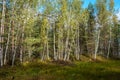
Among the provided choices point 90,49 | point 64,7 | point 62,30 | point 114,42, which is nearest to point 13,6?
point 64,7

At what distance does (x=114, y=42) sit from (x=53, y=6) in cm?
4713

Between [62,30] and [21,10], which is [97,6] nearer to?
[62,30]

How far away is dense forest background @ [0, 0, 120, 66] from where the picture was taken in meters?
37.6

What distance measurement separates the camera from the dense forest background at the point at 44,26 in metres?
37.6

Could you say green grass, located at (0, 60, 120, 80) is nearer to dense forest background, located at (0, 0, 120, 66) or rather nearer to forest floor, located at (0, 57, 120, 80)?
forest floor, located at (0, 57, 120, 80)

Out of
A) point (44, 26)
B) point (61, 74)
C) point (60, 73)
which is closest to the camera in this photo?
point (61, 74)

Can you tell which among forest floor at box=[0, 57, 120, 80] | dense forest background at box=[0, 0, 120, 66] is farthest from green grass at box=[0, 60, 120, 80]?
dense forest background at box=[0, 0, 120, 66]

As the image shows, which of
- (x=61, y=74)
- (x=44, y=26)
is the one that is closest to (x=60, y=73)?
(x=61, y=74)

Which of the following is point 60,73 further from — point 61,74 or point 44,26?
point 44,26

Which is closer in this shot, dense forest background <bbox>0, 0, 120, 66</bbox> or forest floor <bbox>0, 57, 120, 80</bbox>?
forest floor <bbox>0, 57, 120, 80</bbox>

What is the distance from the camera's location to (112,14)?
66.5 meters

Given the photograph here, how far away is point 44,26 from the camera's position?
166 feet

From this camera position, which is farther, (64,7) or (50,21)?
(50,21)

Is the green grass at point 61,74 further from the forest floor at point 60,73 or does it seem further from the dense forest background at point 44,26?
the dense forest background at point 44,26
